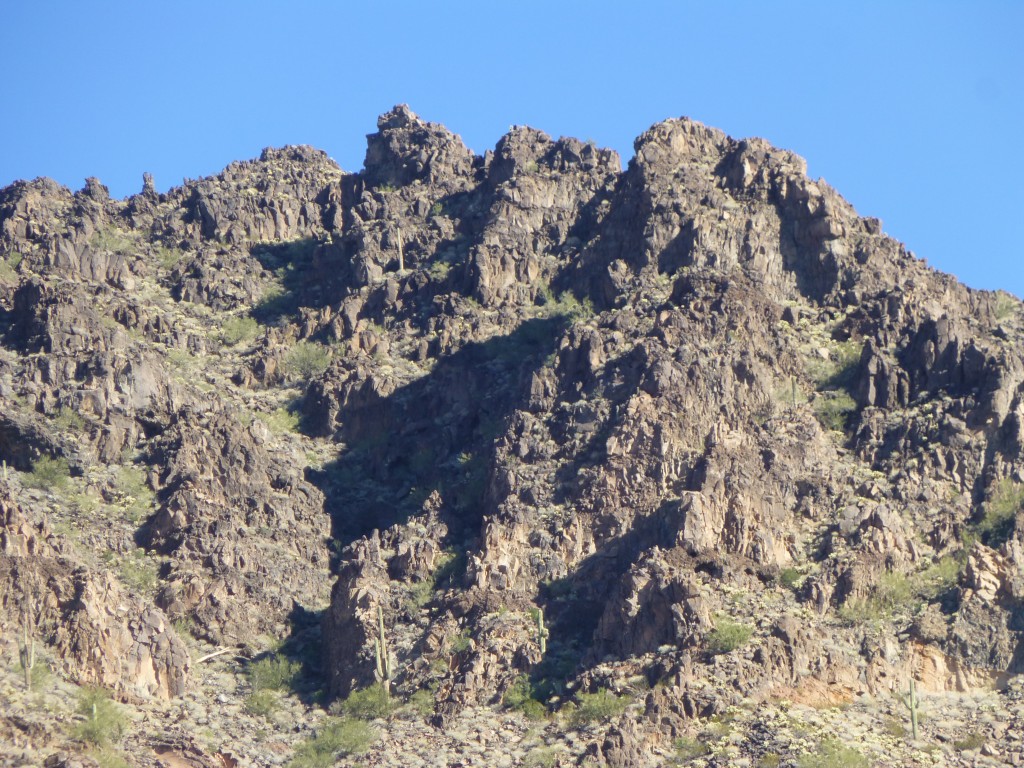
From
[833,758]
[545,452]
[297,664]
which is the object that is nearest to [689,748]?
[833,758]

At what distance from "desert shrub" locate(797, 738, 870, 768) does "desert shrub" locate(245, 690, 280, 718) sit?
21.3 m

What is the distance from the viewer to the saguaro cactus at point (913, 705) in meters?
84.5

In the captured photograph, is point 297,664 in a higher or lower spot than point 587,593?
lower

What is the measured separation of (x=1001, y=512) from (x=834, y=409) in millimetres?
11505

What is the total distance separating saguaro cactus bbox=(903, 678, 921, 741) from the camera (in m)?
84.5

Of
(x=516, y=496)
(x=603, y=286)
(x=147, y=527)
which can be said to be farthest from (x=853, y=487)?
(x=147, y=527)

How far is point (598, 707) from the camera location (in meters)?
86.1

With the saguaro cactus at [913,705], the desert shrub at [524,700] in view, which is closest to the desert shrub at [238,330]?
the desert shrub at [524,700]

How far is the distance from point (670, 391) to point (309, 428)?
1990cm

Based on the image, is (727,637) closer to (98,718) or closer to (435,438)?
(98,718)

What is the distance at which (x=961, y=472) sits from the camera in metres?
97.8

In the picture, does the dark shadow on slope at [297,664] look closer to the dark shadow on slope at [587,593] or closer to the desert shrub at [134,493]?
the desert shrub at [134,493]

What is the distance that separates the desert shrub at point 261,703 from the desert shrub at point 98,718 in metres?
6.03

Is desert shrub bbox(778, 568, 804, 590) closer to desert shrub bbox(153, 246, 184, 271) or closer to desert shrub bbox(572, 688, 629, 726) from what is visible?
desert shrub bbox(572, 688, 629, 726)
